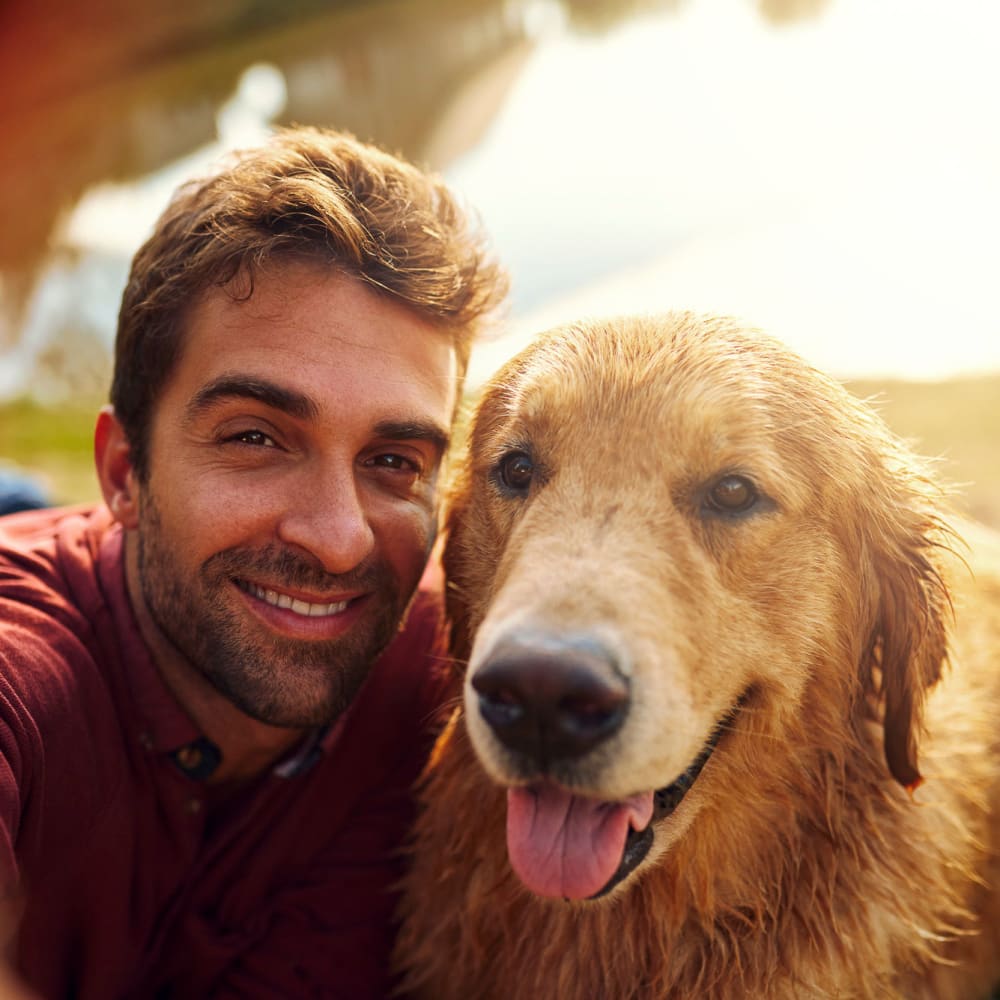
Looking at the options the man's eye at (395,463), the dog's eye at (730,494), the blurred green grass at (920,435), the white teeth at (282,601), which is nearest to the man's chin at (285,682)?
the white teeth at (282,601)

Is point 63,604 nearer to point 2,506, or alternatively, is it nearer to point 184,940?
point 184,940

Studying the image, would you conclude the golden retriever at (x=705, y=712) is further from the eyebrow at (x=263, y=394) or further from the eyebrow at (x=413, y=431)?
the eyebrow at (x=263, y=394)

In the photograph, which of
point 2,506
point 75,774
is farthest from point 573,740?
point 2,506

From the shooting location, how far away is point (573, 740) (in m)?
2.21

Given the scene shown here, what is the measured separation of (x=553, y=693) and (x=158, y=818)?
1523mm

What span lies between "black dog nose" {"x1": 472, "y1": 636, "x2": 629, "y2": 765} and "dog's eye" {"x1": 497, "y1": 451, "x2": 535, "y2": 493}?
780 millimetres

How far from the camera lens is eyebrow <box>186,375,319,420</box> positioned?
115 inches

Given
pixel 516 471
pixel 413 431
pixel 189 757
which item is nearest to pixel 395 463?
pixel 413 431

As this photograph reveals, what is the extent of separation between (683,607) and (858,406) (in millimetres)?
1035

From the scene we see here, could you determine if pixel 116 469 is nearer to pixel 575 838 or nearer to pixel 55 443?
pixel 575 838

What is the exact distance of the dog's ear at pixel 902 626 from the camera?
2869mm

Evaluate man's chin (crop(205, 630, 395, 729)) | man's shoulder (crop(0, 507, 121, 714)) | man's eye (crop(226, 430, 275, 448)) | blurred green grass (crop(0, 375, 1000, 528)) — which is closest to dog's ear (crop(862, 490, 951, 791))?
man's chin (crop(205, 630, 395, 729))

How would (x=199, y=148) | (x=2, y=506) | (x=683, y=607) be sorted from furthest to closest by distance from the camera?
1. (x=199, y=148)
2. (x=2, y=506)
3. (x=683, y=607)

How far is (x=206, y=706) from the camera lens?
327 centimetres
